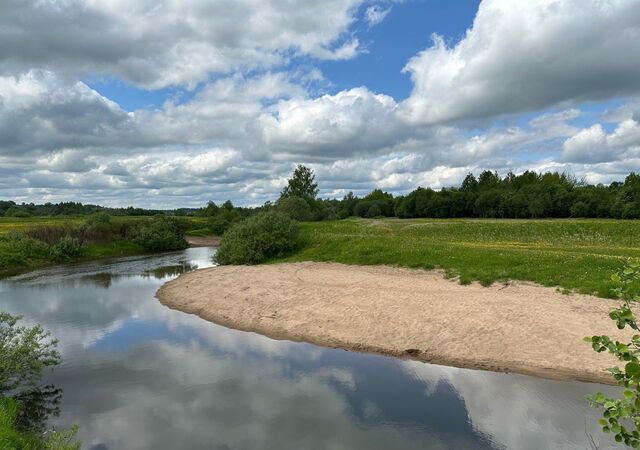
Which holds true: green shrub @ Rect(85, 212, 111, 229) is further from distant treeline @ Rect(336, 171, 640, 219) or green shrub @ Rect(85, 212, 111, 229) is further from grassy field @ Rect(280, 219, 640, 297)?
distant treeline @ Rect(336, 171, 640, 219)

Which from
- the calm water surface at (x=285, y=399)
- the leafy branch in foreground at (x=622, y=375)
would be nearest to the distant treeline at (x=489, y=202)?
the calm water surface at (x=285, y=399)

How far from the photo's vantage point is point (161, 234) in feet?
245

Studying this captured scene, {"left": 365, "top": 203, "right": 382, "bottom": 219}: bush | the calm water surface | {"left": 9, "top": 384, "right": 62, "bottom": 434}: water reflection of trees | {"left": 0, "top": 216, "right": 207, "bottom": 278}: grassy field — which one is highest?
{"left": 365, "top": 203, "right": 382, "bottom": 219}: bush

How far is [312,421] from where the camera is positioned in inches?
502

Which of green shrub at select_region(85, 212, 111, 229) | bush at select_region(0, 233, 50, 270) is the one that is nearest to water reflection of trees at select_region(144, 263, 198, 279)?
bush at select_region(0, 233, 50, 270)

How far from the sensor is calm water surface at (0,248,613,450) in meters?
11.8

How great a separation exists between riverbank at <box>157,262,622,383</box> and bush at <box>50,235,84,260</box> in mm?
33853

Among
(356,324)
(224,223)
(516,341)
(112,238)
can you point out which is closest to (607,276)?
(516,341)

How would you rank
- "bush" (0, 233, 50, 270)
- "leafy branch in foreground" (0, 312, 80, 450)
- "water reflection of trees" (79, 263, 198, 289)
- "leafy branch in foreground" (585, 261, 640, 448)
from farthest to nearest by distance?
"bush" (0, 233, 50, 270)
"water reflection of trees" (79, 263, 198, 289)
"leafy branch in foreground" (0, 312, 80, 450)
"leafy branch in foreground" (585, 261, 640, 448)

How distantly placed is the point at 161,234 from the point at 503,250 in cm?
5835

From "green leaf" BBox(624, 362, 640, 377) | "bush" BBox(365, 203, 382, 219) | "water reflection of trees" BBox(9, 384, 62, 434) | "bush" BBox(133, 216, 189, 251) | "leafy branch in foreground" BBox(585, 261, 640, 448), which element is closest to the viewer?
"green leaf" BBox(624, 362, 640, 377)

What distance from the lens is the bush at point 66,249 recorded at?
56.4 metres

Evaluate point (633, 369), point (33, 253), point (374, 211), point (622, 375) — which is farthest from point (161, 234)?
point (633, 369)

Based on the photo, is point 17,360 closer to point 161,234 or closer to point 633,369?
point 633,369
